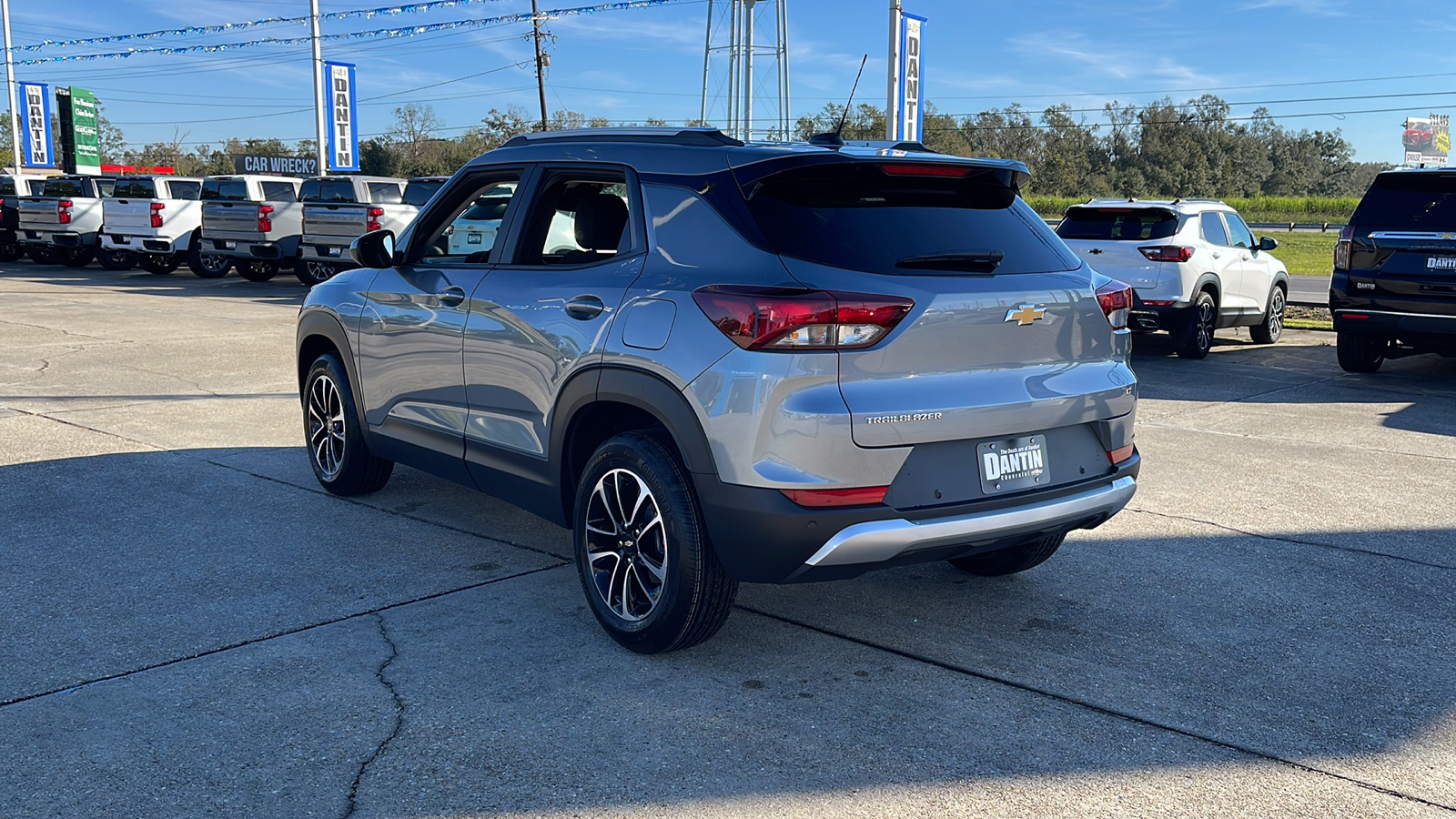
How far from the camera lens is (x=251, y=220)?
21891 mm

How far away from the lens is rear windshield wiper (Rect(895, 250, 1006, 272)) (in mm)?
3930

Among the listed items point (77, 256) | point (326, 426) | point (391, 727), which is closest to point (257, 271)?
point (77, 256)

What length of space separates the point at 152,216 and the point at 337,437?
19.8 m

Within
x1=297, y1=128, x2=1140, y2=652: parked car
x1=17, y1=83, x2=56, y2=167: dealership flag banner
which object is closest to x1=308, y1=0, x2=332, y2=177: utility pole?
x1=17, y1=83, x2=56, y2=167: dealership flag banner

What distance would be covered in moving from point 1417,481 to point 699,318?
17.6ft

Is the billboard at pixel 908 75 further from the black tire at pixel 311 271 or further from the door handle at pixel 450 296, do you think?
the door handle at pixel 450 296

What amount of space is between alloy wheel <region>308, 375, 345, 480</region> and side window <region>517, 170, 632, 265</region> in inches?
75.2

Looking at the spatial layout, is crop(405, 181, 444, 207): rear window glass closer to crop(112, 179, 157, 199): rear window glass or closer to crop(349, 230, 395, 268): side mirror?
crop(112, 179, 157, 199): rear window glass

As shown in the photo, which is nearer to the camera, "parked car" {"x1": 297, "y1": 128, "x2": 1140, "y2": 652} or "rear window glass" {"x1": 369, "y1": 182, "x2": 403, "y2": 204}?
"parked car" {"x1": 297, "y1": 128, "x2": 1140, "y2": 652}

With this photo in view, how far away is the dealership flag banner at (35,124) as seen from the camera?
50.1 metres

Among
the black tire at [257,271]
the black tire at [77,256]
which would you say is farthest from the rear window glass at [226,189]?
the black tire at [77,256]

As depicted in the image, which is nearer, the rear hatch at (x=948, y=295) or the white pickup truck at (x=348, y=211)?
the rear hatch at (x=948, y=295)

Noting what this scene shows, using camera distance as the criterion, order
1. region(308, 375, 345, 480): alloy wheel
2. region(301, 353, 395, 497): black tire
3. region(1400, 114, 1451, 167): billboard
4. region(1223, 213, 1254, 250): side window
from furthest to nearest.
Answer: region(1400, 114, 1451, 167): billboard
region(1223, 213, 1254, 250): side window
region(308, 375, 345, 480): alloy wheel
region(301, 353, 395, 497): black tire

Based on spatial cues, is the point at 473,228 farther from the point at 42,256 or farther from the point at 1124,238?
the point at 42,256
